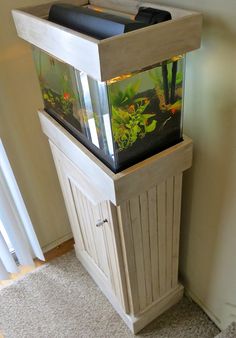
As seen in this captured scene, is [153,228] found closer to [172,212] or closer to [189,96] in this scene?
[172,212]

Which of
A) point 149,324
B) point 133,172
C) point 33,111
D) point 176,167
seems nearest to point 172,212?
point 176,167

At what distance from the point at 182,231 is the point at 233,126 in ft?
2.04

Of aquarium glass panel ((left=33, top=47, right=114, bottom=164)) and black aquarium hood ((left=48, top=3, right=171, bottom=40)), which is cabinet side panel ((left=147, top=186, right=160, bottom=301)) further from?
black aquarium hood ((left=48, top=3, right=171, bottom=40))

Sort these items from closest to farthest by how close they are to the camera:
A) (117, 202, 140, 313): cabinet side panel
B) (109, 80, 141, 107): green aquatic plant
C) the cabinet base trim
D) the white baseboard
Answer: (109, 80, 141, 107): green aquatic plant, (117, 202, 140, 313): cabinet side panel, the cabinet base trim, the white baseboard

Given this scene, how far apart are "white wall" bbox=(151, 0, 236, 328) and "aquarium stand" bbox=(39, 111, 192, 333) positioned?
0.07m

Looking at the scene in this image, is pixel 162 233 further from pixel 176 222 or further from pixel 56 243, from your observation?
pixel 56 243

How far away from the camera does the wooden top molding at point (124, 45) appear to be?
684mm

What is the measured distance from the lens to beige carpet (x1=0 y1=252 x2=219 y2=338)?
4.73 feet

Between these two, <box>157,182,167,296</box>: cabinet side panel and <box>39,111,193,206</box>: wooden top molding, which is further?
<box>157,182,167,296</box>: cabinet side panel

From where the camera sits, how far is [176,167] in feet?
3.33

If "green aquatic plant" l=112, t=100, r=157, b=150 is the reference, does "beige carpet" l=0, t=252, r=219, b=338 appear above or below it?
below

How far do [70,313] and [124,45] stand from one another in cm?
131

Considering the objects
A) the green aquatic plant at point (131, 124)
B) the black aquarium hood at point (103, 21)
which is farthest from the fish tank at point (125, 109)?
the black aquarium hood at point (103, 21)

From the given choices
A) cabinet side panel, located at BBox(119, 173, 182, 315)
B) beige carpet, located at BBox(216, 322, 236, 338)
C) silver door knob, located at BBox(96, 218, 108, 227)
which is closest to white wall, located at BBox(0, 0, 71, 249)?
silver door knob, located at BBox(96, 218, 108, 227)
